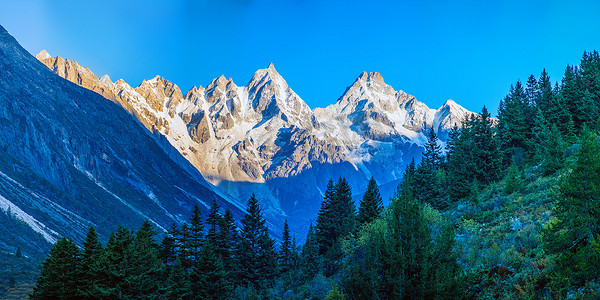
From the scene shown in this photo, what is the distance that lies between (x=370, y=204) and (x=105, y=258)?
110ft

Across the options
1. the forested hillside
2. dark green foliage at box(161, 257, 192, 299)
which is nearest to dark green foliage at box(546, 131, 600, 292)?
the forested hillside

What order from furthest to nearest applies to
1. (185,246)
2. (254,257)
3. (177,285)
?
(254,257) → (185,246) → (177,285)

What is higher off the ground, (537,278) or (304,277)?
(304,277)

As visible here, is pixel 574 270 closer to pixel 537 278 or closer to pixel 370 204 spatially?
pixel 537 278

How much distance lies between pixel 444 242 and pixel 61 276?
1305 inches

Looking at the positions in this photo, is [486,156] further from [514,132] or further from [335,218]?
[335,218]

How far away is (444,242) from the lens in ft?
46.7

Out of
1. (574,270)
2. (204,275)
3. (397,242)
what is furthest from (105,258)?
(574,270)

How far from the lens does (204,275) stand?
1518 inches

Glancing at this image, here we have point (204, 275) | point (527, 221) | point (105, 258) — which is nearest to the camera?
point (527, 221)

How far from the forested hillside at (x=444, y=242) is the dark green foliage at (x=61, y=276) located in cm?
11

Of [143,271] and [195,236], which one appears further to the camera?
[195,236]

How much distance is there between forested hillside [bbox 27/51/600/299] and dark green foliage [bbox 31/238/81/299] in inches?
4.2

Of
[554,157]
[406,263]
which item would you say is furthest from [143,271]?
[554,157]
